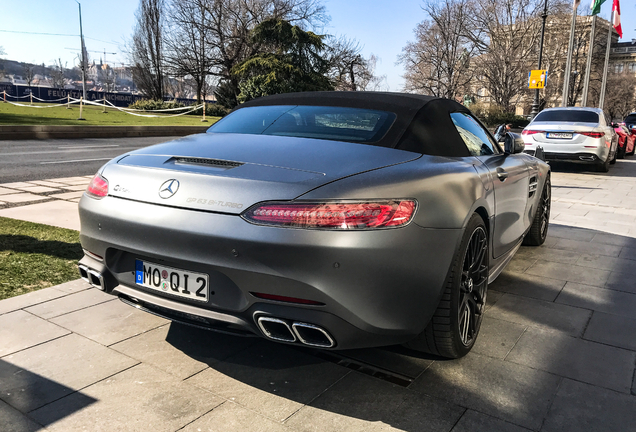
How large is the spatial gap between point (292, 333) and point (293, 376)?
58cm

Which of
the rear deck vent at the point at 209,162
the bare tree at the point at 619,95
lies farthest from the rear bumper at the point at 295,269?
the bare tree at the point at 619,95

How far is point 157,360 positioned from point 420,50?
42.2 meters

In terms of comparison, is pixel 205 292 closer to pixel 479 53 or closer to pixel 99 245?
pixel 99 245

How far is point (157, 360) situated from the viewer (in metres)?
2.90

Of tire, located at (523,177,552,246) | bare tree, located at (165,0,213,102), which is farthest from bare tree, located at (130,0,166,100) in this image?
tire, located at (523,177,552,246)

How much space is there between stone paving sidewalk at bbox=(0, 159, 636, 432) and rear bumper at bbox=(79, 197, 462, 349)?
35 centimetres

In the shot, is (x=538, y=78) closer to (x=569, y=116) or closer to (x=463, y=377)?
(x=569, y=116)

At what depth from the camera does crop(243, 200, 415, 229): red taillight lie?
224 centimetres

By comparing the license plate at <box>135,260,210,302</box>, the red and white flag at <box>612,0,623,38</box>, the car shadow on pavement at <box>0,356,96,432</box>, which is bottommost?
the car shadow on pavement at <box>0,356,96,432</box>

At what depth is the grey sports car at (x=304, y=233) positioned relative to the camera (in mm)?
2256

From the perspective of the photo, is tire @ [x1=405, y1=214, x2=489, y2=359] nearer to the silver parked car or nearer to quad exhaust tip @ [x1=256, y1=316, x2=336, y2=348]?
quad exhaust tip @ [x1=256, y1=316, x2=336, y2=348]

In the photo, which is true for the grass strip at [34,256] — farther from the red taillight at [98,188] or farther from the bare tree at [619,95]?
the bare tree at [619,95]

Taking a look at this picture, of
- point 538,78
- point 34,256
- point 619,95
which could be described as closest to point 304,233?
point 34,256

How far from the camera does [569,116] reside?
543 inches
